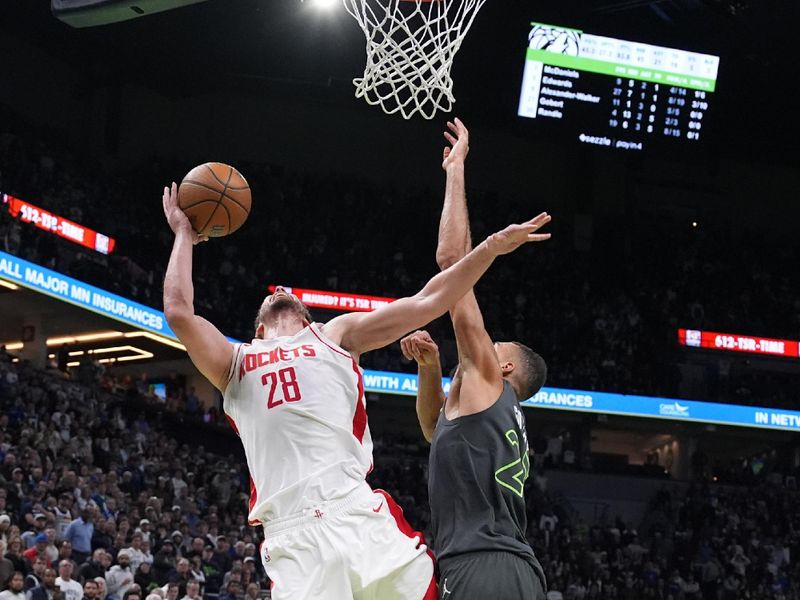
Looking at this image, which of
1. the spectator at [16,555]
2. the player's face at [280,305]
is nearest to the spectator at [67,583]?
the spectator at [16,555]

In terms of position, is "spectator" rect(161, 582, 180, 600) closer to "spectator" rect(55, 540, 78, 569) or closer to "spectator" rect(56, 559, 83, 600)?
"spectator" rect(56, 559, 83, 600)

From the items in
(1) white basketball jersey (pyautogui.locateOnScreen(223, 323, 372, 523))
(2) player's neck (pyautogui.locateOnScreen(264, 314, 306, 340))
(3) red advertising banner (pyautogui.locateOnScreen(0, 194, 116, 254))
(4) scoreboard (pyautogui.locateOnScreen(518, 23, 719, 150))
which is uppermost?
(4) scoreboard (pyautogui.locateOnScreen(518, 23, 719, 150))

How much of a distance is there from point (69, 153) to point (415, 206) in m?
7.71

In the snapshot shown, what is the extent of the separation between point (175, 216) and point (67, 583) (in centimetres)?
719

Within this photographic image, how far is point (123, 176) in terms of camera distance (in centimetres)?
2425

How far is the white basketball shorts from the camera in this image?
3439mm

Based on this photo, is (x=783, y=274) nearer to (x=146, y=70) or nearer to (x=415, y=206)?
(x=415, y=206)

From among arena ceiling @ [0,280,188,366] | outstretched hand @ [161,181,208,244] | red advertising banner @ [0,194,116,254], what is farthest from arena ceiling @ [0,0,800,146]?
outstretched hand @ [161,181,208,244]

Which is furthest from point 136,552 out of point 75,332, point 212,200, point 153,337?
point 75,332

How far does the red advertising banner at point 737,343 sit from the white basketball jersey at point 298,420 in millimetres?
22487

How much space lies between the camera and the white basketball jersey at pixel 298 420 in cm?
360

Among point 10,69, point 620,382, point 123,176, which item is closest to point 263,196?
point 123,176

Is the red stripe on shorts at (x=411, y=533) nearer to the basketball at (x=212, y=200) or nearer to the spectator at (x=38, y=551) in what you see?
the basketball at (x=212, y=200)

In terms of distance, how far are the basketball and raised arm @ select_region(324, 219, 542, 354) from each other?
64 cm
